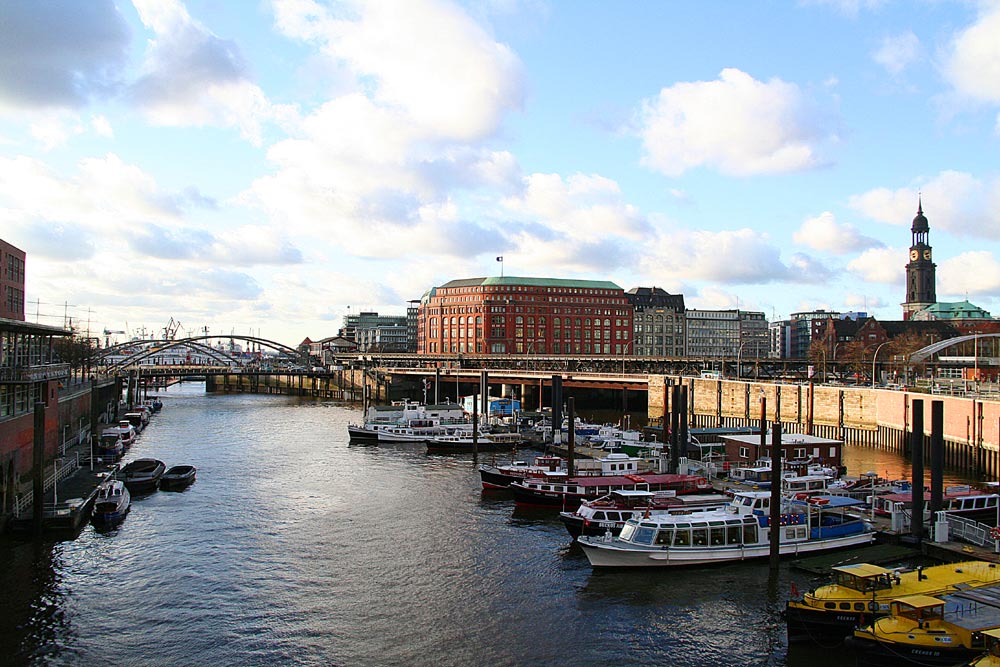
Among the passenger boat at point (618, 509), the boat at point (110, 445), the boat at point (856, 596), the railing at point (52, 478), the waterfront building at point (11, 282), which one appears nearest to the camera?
the boat at point (856, 596)

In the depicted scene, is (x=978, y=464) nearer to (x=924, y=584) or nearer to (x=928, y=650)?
(x=924, y=584)

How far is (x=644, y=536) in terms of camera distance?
40.1 metres

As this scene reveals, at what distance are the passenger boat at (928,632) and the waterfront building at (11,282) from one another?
81.5 meters

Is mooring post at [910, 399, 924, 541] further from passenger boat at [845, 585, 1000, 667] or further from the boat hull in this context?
passenger boat at [845, 585, 1000, 667]

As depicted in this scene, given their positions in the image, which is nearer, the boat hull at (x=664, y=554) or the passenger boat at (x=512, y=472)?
the boat hull at (x=664, y=554)

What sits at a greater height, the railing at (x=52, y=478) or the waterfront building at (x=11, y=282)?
the waterfront building at (x=11, y=282)

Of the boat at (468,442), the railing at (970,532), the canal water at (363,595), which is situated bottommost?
the canal water at (363,595)

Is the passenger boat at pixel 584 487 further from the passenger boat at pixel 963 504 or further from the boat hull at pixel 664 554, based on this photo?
the passenger boat at pixel 963 504

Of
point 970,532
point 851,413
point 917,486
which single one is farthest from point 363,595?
point 851,413

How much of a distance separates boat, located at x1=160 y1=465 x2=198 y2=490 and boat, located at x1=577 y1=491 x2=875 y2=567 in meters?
36.8

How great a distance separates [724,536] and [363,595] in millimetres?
18865

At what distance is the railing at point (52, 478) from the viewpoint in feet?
153

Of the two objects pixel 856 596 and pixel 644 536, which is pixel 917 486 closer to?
pixel 856 596

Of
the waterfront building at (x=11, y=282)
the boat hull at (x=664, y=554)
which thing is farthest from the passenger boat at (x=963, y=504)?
the waterfront building at (x=11, y=282)
